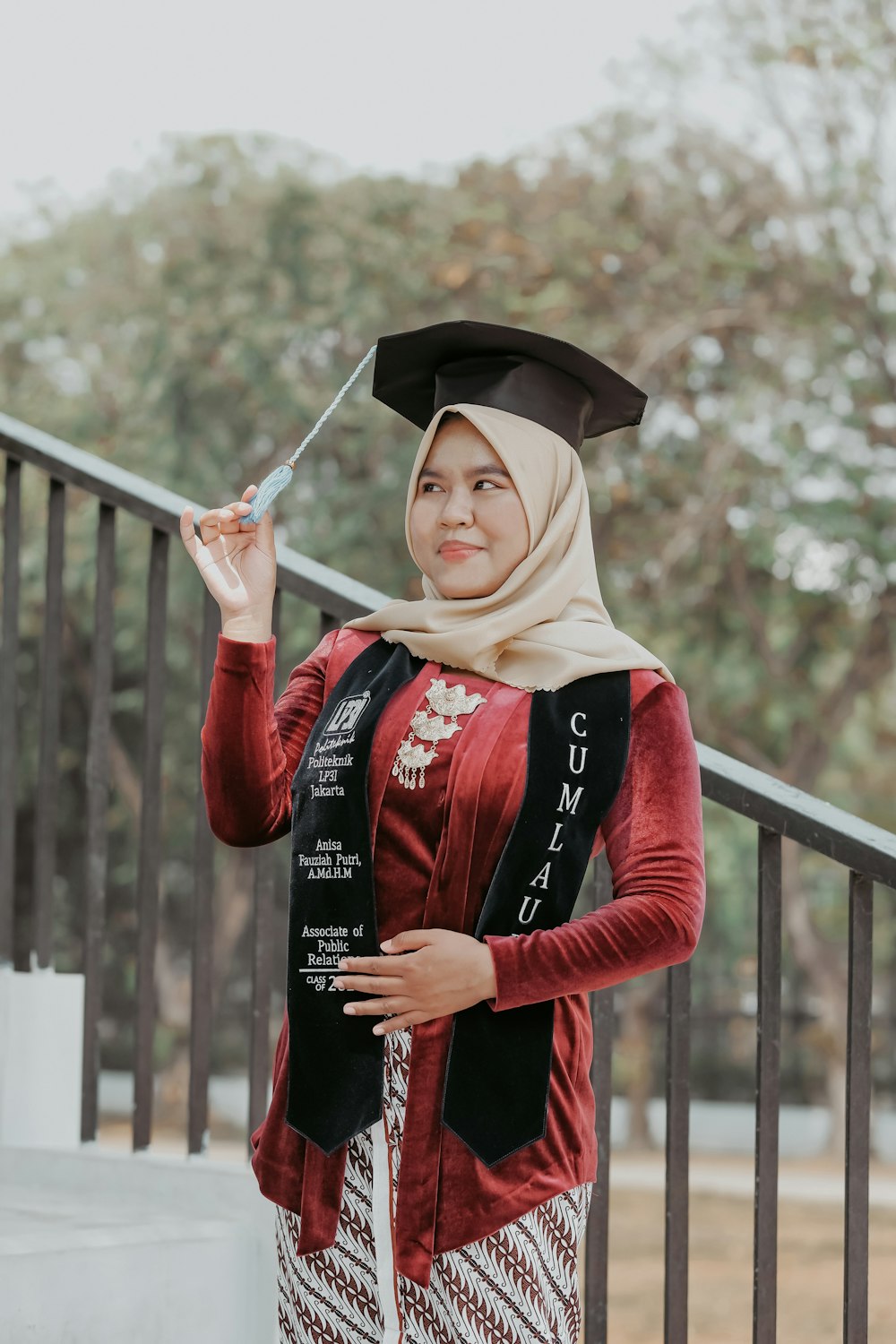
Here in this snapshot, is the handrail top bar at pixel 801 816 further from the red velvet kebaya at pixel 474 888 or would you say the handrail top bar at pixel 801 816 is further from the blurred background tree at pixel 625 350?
the blurred background tree at pixel 625 350

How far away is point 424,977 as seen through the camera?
1578 mm

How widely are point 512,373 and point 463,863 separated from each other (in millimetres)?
547

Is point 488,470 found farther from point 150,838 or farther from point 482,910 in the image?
point 150,838

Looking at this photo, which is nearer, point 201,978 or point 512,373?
point 512,373

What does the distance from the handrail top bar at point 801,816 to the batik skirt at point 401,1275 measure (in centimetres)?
57

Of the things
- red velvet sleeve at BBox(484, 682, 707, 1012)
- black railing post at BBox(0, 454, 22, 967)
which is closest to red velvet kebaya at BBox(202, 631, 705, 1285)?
red velvet sleeve at BBox(484, 682, 707, 1012)

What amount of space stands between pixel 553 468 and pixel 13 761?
4.40ft

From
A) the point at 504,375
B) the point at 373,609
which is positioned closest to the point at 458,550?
the point at 504,375

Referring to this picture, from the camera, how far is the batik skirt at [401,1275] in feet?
5.21

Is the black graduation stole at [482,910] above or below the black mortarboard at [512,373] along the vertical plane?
below

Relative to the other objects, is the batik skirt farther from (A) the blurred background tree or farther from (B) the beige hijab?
(A) the blurred background tree

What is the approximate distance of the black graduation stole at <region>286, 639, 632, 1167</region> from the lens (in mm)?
1608

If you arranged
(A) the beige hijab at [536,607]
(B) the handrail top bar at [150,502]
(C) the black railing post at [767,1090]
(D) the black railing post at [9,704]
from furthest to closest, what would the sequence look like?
(D) the black railing post at [9,704], (B) the handrail top bar at [150,502], (C) the black railing post at [767,1090], (A) the beige hijab at [536,607]

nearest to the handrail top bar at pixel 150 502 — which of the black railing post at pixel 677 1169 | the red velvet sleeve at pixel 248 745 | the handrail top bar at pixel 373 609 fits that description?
the handrail top bar at pixel 373 609
